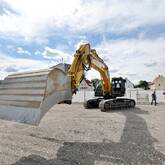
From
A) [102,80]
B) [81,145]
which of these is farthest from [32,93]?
[102,80]

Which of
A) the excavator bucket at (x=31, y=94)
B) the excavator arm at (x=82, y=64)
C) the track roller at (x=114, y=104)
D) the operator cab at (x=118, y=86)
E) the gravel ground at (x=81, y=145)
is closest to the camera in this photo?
the excavator bucket at (x=31, y=94)

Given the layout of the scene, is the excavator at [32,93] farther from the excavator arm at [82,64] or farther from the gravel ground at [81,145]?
the excavator arm at [82,64]

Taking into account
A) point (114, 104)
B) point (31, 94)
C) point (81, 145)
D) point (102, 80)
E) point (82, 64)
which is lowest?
point (81, 145)

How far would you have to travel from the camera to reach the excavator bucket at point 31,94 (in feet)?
16.3

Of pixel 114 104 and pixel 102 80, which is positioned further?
pixel 114 104

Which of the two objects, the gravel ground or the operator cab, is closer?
the gravel ground

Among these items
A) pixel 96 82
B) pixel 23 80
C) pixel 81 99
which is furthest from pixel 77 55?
pixel 81 99

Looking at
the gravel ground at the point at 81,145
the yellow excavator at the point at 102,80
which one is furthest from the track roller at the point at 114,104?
the gravel ground at the point at 81,145

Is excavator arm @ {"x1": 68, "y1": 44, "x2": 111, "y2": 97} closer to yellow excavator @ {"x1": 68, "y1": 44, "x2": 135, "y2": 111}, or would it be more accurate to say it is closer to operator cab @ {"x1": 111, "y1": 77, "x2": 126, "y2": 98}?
yellow excavator @ {"x1": 68, "y1": 44, "x2": 135, "y2": 111}

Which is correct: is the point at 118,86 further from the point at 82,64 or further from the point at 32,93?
the point at 32,93

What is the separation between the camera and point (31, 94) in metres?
5.34

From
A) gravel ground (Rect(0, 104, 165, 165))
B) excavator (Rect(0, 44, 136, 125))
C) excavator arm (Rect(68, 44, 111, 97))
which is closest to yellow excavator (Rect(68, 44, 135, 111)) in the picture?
excavator arm (Rect(68, 44, 111, 97))

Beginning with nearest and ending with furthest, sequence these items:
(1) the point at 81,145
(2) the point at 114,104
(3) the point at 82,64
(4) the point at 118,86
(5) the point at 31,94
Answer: (5) the point at 31,94, (1) the point at 81,145, (3) the point at 82,64, (2) the point at 114,104, (4) the point at 118,86

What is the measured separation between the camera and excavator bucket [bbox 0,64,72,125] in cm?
497
